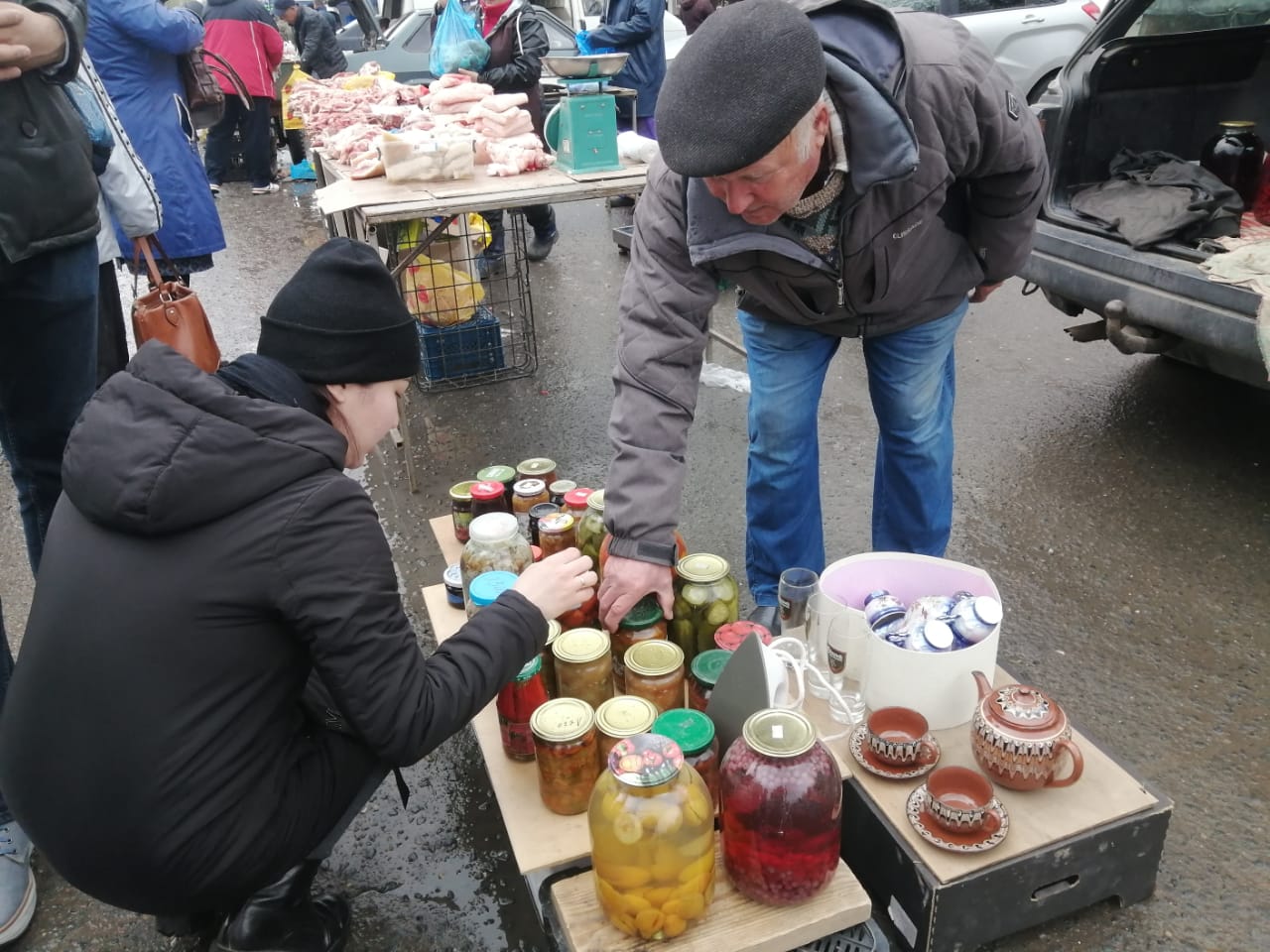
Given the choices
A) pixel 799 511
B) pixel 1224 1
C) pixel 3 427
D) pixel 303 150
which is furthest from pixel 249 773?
pixel 303 150

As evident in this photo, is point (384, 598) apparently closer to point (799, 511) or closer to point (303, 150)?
point (799, 511)

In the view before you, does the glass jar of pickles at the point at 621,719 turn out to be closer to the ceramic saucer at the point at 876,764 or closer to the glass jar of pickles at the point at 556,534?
the ceramic saucer at the point at 876,764

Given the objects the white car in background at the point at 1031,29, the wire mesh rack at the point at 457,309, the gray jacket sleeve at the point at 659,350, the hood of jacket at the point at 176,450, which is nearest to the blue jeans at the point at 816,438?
the gray jacket sleeve at the point at 659,350

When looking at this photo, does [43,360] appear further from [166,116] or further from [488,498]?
[166,116]

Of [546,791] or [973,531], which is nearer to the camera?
[546,791]

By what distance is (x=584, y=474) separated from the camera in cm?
386

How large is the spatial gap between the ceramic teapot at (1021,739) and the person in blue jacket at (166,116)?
4.12 m

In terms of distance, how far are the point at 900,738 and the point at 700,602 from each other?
0.48 meters

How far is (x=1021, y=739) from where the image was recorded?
1.73 meters

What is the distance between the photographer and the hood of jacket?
1322mm

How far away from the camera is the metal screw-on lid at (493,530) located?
6.87 feet

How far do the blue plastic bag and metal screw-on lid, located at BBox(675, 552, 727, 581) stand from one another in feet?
16.6

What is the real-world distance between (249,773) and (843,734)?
114 centimetres

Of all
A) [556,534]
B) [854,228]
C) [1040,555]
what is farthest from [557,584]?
[1040,555]
